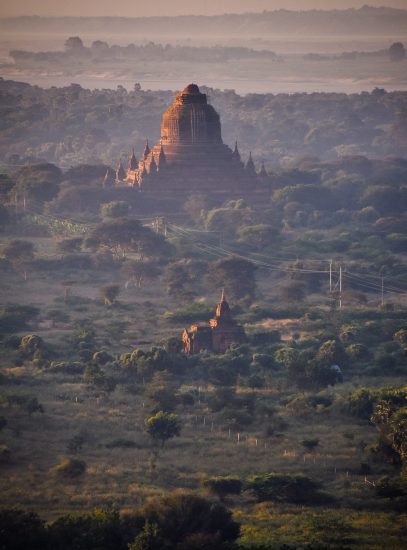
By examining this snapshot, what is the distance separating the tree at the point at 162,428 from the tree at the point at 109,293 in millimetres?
32793

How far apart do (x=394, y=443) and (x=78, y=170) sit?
86.9 meters

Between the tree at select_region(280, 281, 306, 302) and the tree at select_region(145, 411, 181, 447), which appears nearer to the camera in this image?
the tree at select_region(145, 411, 181, 447)

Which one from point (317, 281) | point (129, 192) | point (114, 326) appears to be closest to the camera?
point (114, 326)

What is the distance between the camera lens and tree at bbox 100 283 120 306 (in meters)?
90.7

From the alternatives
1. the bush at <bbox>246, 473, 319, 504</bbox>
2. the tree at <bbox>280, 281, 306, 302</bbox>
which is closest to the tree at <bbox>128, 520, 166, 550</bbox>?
the bush at <bbox>246, 473, 319, 504</bbox>

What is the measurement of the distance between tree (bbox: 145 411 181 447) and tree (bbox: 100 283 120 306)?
32793mm

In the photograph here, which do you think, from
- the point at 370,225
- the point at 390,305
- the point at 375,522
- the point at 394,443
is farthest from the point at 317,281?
the point at 375,522

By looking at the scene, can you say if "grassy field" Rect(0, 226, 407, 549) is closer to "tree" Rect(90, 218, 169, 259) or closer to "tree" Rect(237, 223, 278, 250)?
"tree" Rect(90, 218, 169, 259)

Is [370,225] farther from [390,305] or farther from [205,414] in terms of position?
[205,414]

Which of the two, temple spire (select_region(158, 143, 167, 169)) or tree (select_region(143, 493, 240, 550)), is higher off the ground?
temple spire (select_region(158, 143, 167, 169))

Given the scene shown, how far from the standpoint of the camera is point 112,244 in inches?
4262

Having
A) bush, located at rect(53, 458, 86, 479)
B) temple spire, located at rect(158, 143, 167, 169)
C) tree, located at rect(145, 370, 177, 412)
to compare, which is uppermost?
temple spire, located at rect(158, 143, 167, 169)

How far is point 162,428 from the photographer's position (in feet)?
189

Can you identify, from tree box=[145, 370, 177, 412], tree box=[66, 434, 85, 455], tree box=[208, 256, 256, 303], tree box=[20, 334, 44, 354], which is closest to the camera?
tree box=[66, 434, 85, 455]
